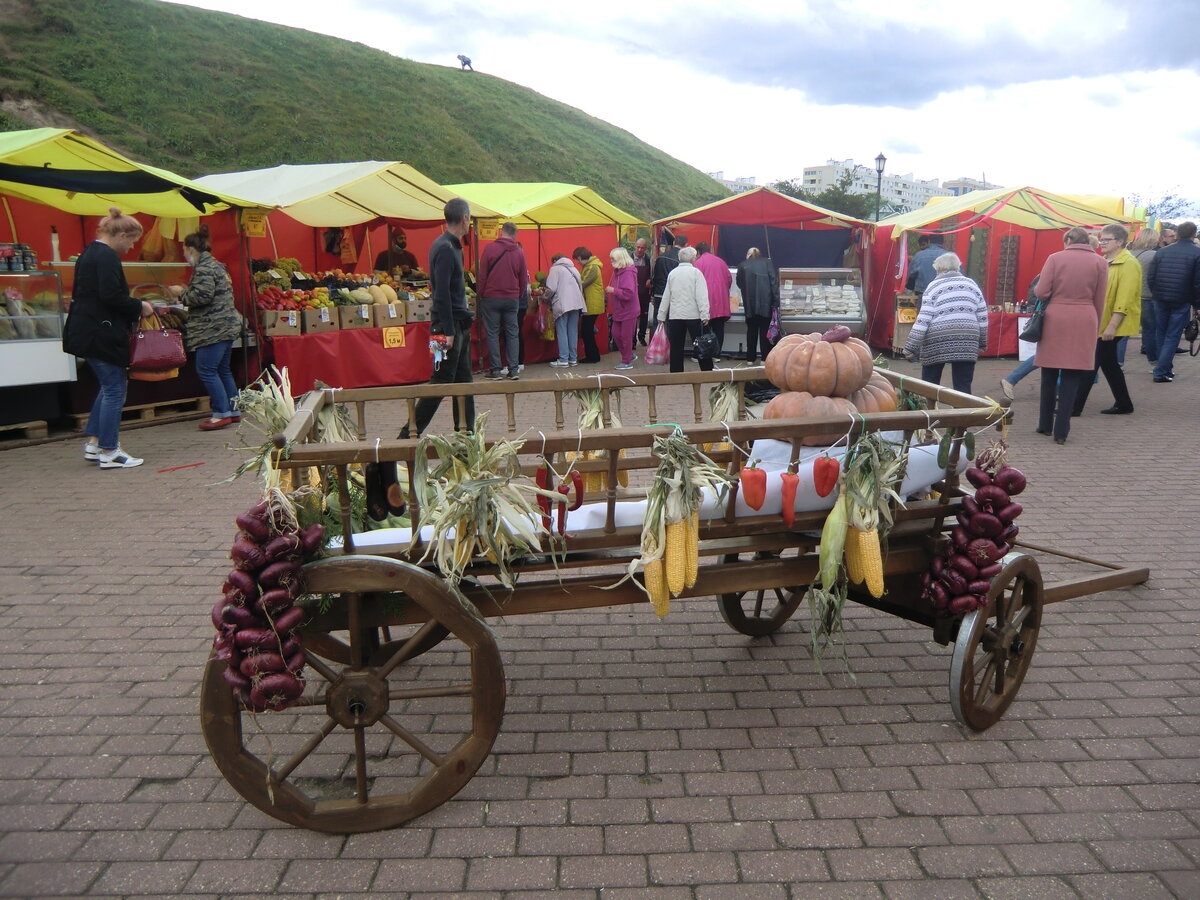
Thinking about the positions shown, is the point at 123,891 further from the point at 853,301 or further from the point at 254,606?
the point at 853,301

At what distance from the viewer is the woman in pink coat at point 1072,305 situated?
7.70 meters

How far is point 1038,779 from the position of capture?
2.95m

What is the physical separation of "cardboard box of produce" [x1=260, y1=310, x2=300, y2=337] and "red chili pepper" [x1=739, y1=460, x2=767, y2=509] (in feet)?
27.2

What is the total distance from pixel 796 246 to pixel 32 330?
494 inches

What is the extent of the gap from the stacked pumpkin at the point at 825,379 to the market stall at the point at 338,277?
7657mm

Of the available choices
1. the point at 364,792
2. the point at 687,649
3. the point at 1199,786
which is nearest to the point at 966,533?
the point at 1199,786

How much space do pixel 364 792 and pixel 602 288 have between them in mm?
11903

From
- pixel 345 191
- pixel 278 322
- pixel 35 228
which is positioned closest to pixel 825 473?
pixel 278 322

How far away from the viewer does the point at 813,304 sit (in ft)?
47.0

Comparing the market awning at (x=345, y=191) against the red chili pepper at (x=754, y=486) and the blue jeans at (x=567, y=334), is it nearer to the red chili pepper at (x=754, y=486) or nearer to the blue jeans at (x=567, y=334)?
the blue jeans at (x=567, y=334)

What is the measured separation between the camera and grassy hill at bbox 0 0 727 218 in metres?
31.8

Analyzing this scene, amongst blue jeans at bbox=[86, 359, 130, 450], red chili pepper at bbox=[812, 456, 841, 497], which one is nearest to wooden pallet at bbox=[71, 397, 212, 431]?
blue jeans at bbox=[86, 359, 130, 450]

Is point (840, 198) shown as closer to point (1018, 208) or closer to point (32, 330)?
point (1018, 208)

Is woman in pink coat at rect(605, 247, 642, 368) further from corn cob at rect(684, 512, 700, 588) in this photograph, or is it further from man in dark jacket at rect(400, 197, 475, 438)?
corn cob at rect(684, 512, 700, 588)
